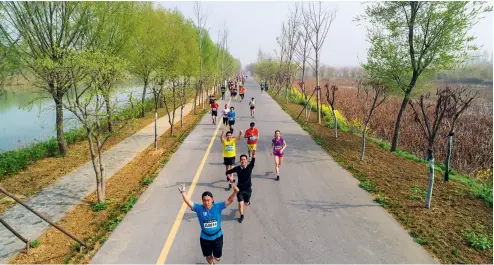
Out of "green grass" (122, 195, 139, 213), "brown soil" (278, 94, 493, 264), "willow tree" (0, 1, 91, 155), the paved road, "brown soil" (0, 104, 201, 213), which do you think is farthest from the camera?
"willow tree" (0, 1, 91, 155)

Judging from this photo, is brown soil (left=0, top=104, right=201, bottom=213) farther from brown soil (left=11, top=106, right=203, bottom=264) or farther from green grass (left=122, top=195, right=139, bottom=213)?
green grass (left=122, top=195, right=139, bottom=213)

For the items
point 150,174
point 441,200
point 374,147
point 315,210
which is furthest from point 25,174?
point 374,147

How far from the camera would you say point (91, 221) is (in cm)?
707

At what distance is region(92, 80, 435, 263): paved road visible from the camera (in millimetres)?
5637

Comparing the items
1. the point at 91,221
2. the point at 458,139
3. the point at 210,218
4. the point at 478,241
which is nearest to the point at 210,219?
the point at 210,218

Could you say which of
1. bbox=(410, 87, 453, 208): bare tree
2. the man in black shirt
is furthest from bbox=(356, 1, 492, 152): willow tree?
the man in black shirt

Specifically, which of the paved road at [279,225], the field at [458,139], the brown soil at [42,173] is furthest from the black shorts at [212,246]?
the field at [458,139]

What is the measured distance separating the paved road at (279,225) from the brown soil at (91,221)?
1.10 feet

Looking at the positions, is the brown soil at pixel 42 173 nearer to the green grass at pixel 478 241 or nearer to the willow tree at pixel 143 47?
the willow tree at pixel 143 47

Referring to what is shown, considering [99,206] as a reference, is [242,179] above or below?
above

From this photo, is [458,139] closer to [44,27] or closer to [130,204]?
[130,204]

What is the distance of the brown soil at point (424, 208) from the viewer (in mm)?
5984

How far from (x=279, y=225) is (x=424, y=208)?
12.9ft

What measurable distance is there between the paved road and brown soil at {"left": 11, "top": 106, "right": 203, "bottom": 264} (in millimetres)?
335
